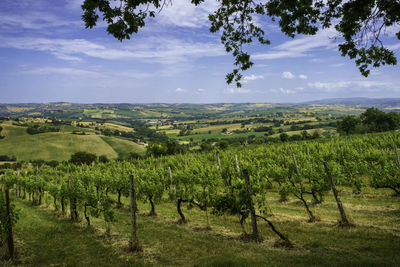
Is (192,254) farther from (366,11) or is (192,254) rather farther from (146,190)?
(366,11)

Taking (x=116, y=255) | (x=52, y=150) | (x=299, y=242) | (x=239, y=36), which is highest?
(x=239, y=36)

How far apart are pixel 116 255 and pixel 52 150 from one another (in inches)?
3502

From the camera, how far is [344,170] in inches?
613

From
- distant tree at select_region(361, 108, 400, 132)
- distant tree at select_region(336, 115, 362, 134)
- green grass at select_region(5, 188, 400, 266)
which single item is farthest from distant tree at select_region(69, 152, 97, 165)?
distant tree at select_region(361, 108, 400, 132)

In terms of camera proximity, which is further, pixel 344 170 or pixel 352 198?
pixel 344 170

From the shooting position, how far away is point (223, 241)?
7750mm

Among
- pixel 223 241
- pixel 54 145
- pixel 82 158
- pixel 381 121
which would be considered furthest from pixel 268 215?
pixel 54 145

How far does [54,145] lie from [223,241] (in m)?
94.0

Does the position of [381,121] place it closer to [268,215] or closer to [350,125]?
[350,125]

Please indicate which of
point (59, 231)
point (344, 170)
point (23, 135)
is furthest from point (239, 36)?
point (23, 135)

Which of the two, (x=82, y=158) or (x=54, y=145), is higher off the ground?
(x=82, y=158)

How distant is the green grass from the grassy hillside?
72838mm

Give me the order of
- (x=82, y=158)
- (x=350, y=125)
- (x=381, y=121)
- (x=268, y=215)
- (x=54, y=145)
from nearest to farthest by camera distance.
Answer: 1. (x=268, y=215)
2. (x=381, y=121)
3. (x=350, y=125)
4. (x=82, y=158)
5. (x=54, y=145)

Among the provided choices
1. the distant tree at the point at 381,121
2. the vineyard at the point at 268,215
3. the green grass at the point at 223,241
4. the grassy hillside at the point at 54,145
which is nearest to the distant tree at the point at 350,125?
the distant tree at the point at 381,121
